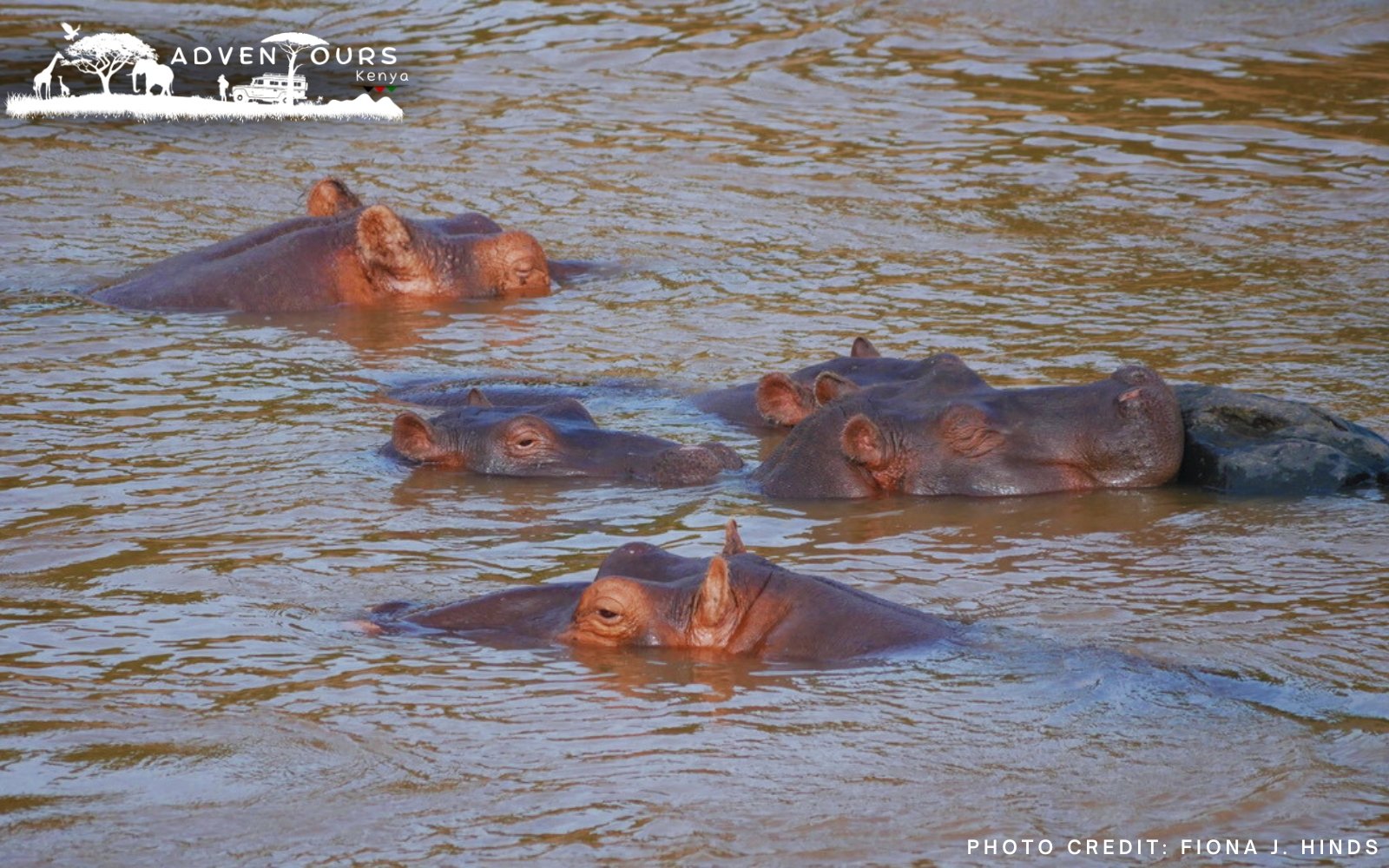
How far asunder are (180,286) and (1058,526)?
19.3 ft

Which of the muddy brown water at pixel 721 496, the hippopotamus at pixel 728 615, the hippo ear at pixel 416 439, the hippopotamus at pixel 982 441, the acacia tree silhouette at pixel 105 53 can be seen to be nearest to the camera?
the muddy brown water at pixel 721 496

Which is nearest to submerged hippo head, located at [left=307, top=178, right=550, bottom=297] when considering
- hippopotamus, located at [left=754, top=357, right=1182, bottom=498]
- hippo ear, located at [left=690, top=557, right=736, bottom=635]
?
hippopotamus, located at [left=754, top=357, right=1182, bottom=498]

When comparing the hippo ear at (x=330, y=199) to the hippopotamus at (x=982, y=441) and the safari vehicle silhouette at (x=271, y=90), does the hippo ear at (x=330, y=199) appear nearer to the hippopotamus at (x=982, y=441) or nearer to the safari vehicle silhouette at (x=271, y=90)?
the hippopotamus at (x=982, y=441)

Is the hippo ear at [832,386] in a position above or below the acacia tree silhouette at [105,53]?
below

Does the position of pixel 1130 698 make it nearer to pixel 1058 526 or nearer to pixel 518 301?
pixel 1058 526

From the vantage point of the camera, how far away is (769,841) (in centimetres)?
460

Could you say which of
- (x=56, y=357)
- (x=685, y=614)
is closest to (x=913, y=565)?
(x=685, y=614)

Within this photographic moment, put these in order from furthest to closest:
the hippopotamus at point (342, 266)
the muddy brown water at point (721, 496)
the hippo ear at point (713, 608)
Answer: the hippopotamus at point (342, 266), the hippo ear at point (713, 608), the muddy brown water at point (721, 496)

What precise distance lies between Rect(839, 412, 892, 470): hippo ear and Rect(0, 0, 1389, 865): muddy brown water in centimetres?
20

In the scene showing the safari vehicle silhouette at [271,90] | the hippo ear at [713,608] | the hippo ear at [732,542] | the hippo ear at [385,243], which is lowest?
the hippo ear at [713,608]

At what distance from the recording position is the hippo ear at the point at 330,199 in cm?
1210

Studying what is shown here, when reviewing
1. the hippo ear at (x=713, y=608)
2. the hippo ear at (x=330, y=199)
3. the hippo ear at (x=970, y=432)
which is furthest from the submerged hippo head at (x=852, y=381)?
the hippo ear at (x=330, y=199)

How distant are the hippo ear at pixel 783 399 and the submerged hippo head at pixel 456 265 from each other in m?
3.43

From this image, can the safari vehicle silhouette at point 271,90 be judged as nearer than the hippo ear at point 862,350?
No
